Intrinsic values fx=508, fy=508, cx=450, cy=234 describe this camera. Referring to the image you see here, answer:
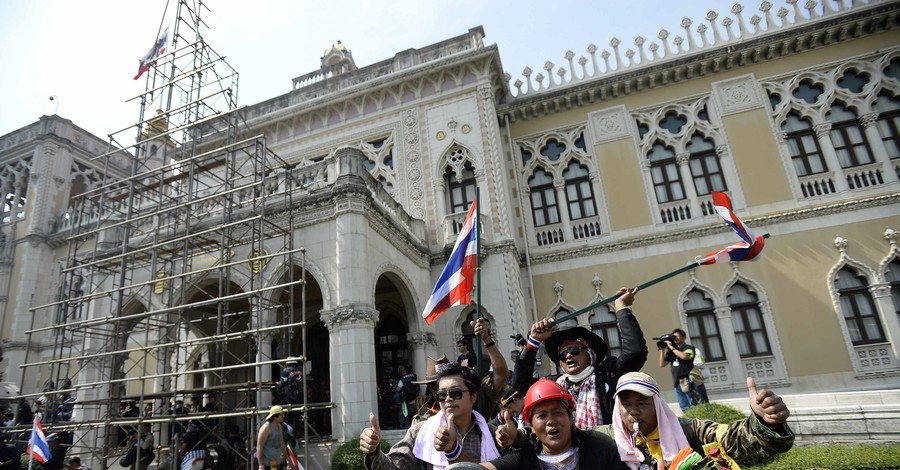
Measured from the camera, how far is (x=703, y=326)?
14008mm

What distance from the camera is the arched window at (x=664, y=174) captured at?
604 inches

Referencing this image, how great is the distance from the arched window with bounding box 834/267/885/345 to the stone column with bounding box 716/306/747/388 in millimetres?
2667

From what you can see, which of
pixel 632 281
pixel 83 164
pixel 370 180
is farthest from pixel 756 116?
pixel 83 164

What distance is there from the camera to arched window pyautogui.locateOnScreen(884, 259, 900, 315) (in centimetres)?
1282

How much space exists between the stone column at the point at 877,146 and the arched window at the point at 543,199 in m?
8.65

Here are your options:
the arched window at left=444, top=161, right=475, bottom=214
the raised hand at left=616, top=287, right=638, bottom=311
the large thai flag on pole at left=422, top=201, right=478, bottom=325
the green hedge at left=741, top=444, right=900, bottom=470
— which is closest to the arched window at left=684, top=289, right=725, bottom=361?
the arched window at left=444, top=161, right=475, bottom=214

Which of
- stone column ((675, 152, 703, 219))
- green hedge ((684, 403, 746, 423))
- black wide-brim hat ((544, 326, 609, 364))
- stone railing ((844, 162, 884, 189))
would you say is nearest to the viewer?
black wide-brim hat ((544, 326, 609, 364))

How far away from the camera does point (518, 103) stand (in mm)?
16984

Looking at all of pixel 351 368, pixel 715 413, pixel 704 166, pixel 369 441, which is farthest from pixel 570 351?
pixel 704 166

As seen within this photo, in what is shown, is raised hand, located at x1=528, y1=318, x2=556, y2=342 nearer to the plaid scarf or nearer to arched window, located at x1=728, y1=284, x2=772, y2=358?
the plaid scarf

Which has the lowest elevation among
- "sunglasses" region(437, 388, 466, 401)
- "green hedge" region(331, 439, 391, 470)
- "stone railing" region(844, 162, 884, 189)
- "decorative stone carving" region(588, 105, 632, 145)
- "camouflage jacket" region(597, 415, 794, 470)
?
"green hedge" region(331, 439, 391, 470)

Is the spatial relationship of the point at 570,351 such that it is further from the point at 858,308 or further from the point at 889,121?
the point at 889,121

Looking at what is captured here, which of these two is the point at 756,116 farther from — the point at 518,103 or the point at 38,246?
the point at 38,246

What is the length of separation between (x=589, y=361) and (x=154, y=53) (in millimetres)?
13313
